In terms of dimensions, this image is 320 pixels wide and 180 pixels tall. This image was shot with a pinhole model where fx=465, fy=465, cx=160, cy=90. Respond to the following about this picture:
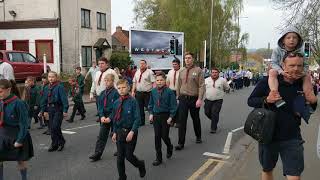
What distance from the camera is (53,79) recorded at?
8711 millimetres

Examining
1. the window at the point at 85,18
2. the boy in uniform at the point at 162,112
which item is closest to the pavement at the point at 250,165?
the boy in uniform at the point at 162,112

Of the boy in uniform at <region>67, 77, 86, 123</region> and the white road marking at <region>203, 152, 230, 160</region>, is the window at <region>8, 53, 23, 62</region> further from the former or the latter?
the white road marking at <region>203, 152, 230, 160</region>

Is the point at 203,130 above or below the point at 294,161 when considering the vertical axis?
below

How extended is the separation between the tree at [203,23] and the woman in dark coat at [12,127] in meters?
41.0

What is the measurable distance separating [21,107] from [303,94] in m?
3.35

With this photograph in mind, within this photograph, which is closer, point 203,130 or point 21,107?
point 21,107

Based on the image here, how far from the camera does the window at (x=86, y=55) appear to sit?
31.9 metres

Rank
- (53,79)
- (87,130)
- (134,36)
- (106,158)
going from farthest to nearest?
(134,36) < (87,130) < (53,79) < (106,158)

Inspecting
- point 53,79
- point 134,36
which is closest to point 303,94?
point 53,79

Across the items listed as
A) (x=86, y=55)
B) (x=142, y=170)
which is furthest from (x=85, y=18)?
(x=142, y=170)

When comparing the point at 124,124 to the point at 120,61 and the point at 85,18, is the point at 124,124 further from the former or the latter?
the point at 85,18

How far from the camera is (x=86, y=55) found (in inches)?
1276

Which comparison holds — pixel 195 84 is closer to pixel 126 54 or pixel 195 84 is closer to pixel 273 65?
pixel 273 65

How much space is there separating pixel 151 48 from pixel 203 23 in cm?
1681
